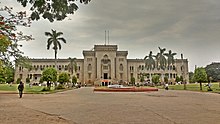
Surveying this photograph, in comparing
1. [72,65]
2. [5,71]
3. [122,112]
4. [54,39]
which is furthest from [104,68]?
[122,112]

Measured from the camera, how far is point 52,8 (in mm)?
7180

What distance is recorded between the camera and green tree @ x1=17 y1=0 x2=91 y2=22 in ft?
22.8

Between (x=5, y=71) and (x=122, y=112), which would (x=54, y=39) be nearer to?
(x=5, y=71)

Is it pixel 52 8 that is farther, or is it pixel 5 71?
pixel 5 71

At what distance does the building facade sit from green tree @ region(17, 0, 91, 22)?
8376 centimetres

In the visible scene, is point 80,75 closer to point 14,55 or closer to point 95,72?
point 95,72

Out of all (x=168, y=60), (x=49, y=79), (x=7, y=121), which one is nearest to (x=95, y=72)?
(x=168, y=60)

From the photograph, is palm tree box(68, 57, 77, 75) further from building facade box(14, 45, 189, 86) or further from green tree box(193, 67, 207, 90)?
green tree box(193, 67, 207, 90)

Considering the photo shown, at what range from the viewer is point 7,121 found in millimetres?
8539

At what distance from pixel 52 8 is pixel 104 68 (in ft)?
288

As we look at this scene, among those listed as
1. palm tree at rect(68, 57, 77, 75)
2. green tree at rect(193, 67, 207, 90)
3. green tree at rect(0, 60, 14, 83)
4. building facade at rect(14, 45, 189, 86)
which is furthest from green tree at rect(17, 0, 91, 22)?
building facade at rect(14, 45, 189, 86)

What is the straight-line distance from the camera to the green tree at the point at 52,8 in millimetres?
6949

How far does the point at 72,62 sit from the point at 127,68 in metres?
23.0

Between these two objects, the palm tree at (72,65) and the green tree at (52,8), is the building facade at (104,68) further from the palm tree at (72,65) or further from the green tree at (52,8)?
the green tree at (52,8)
